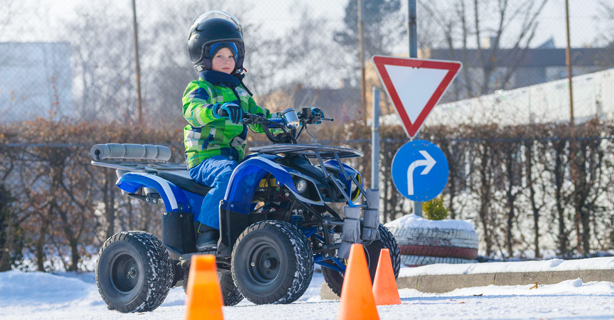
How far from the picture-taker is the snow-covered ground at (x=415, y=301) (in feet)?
A: 12.7

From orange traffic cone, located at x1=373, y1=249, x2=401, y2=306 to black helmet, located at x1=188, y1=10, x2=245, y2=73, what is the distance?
1969 mm

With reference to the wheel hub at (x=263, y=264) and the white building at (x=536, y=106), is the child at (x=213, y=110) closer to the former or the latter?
the wheel hub at (x=263, y=264)

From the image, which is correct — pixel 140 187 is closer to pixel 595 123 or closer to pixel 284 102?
pixel 595 123

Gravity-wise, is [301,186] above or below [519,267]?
above

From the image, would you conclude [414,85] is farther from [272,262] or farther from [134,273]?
[134,273]

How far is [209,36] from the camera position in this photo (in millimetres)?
5547

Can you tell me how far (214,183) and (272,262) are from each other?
77 centimetres

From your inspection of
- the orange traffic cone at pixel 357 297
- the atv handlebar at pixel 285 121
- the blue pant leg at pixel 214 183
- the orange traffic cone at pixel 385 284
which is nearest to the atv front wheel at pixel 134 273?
the blue pant leg at pixel 214 183

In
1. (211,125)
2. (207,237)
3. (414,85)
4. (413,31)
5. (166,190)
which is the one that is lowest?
(207,237)

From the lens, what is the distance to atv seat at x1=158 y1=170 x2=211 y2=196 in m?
5.34

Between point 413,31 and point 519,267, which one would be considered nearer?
point 519,267

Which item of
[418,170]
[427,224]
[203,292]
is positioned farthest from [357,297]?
[427,224]

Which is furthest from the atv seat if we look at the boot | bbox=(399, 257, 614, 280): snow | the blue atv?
bbox=(399, 257, 614, 280): snow

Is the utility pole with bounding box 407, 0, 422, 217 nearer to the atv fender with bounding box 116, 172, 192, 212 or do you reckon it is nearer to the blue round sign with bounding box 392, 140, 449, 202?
the blue round sign with bounding box 392, 140, 449, 202
